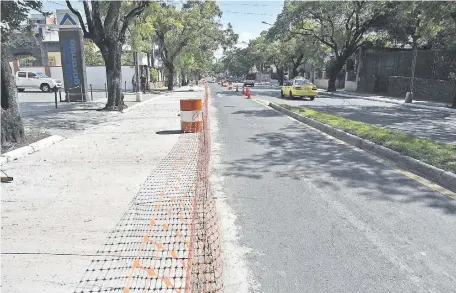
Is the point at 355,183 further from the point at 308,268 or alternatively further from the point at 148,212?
the point at 148,212

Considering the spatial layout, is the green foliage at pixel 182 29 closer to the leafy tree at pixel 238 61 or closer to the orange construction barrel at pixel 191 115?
the orange construction barrel at pixel 191 115

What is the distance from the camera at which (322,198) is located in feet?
17.2

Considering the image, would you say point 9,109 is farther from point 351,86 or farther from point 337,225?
point 351,86

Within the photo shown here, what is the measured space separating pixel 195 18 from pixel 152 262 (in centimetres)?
3602

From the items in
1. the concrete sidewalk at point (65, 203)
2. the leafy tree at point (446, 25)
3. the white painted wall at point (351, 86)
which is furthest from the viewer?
the white painted wall at point (351, 86)

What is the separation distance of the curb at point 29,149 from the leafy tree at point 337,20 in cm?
2786

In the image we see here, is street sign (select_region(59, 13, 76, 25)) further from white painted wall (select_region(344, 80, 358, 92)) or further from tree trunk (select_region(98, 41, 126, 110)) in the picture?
white painted wall (select_region(344, 80, 358, 92))

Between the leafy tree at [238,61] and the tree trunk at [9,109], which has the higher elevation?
the leafy tree at [238,61]

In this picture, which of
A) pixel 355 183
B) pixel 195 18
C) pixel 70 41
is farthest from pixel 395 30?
pixel 355 183

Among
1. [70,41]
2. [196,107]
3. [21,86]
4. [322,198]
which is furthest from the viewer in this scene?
[21,86]

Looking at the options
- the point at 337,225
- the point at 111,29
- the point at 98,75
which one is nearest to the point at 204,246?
the point at 337,225

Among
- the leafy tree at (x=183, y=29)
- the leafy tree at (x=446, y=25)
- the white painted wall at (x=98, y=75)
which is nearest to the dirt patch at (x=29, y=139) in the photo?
the leafy tree at (x=446, y=25)

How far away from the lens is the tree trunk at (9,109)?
8.06 metres

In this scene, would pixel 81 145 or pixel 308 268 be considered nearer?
pixel 308 268
